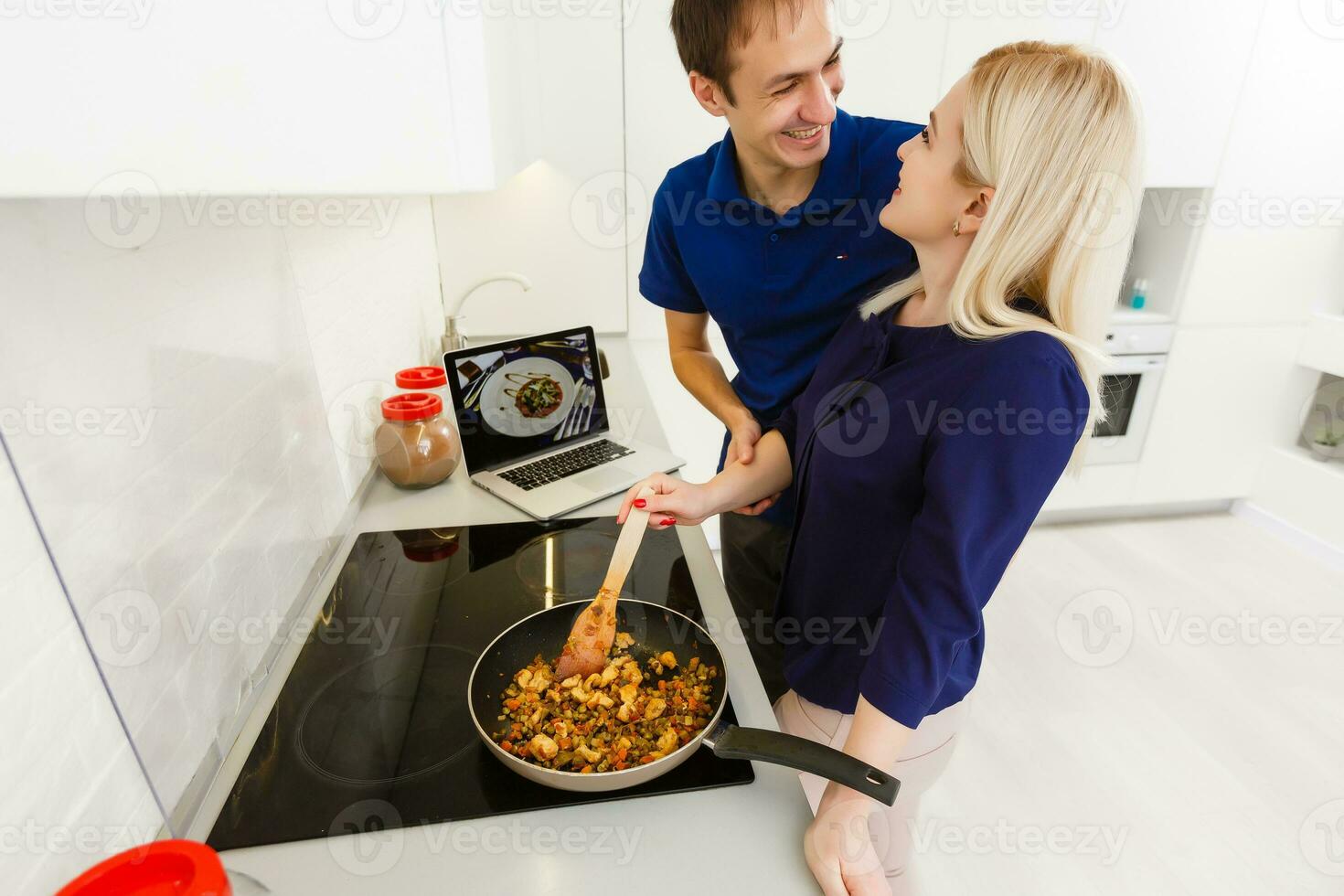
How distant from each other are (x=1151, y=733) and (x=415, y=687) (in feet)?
6.54

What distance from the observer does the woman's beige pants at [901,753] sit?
101cm

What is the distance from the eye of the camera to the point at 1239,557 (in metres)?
2.86

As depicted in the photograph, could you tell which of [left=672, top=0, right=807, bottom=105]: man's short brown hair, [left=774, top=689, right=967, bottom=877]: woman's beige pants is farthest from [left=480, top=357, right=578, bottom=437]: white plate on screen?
[left=774, top=689, right=967, bottom=877]: woman's beige pants

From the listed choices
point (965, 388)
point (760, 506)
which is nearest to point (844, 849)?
point (965, 388)

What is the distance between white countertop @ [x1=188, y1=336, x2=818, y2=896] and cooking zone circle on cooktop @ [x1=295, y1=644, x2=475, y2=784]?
0.25 feet

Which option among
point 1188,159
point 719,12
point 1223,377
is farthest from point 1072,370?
point 1223,377

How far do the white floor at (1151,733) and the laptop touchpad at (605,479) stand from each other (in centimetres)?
104

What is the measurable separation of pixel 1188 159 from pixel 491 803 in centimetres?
292

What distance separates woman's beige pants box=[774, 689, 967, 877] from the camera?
3.33ft

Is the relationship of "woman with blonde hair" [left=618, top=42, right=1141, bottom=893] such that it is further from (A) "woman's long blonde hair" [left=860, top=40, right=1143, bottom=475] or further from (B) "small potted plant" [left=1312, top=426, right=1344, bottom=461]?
(B) "small potted plant" [left=1312, top=426, right=1344, bottom=461]

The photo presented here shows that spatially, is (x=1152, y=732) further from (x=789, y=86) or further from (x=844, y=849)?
(x=789, y=86)

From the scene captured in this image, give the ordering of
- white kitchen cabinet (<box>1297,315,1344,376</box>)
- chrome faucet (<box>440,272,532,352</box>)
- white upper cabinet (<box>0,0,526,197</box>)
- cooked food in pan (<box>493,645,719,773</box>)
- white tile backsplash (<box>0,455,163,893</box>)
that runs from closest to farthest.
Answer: white upper cabinet (<box>0,0,526,197</box>) → white tile backsplash (<box>0,455,163,893</box>) → cooked food in pan (<box>493,645,719,773</box>) → chrome faucet (<box>440,272,532,352</box>) → white kitchen cabinet (<box>1297,315,1344,376</box>)

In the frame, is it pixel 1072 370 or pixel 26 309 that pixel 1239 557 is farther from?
pixel 26 309

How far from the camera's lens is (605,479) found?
1468 millimetres
